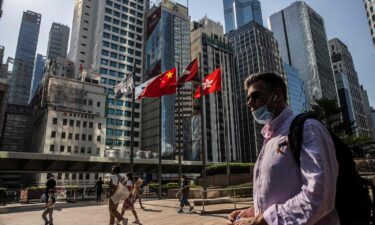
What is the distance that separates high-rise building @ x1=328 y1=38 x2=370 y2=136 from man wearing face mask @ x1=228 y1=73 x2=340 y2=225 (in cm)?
16855

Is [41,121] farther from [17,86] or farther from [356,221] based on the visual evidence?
[17,86]

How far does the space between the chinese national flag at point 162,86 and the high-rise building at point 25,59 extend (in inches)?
6604

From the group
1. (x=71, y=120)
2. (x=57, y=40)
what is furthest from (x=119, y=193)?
(x=57, y=40)

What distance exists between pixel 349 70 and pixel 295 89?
197ft

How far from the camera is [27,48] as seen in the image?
605 ft

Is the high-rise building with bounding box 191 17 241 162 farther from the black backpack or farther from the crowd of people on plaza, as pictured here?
the black backpack

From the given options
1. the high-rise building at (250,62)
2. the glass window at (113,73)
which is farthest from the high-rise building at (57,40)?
the high-rise building at (250,62)

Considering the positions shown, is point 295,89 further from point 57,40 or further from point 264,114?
point 57,40

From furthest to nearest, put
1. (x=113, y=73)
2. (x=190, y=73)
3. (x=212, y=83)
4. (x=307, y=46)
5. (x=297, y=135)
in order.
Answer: (x=307, y=46)
(x=113, y=73)
(x=190, y=73)
(x=212, y=83)
(x=297, y=135)

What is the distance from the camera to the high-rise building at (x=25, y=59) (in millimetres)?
159625

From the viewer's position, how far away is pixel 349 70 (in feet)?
545

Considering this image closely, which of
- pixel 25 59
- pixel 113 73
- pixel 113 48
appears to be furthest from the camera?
pixel 25 59

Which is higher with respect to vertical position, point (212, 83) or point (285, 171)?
point (212, 83)

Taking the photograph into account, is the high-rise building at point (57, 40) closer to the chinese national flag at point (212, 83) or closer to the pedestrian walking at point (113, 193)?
the chinese national flag at point (212, 83)
